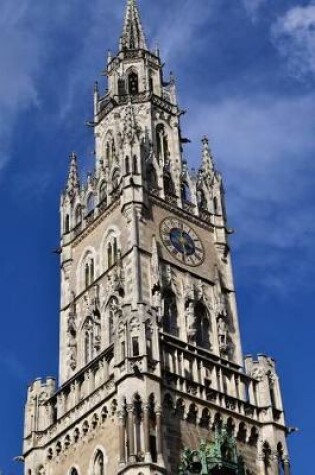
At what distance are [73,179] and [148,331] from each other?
15.1 metres

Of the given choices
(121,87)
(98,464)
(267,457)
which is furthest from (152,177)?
(98,464)

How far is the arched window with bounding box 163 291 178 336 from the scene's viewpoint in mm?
44219

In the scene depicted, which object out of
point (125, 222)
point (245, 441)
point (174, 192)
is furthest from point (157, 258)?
point (245, 441)

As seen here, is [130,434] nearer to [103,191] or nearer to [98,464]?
[98,464]

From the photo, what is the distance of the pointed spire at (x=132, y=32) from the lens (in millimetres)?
58781

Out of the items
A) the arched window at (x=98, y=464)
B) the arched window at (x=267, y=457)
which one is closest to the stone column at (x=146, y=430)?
the arched window at (x=98, y=464)

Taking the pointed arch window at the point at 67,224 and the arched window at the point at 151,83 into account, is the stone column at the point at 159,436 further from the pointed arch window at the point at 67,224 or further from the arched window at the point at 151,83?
the arched window at the point at 151,83

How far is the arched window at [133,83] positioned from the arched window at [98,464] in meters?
22.6

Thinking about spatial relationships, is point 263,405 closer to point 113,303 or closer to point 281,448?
point 281,448

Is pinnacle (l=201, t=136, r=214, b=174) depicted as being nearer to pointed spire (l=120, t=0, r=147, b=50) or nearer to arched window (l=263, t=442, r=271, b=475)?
pointed spire (l=120, t=0, r=147, b=50)

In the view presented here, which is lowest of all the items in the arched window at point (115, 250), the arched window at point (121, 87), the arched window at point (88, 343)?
the arched window at point (88, 343)

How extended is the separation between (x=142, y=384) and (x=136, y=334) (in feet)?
7.96

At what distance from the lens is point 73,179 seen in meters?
53.5

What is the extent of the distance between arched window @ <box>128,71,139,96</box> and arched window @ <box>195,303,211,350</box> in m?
15.0
